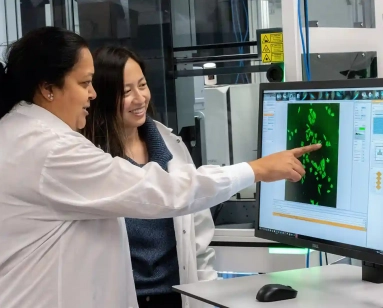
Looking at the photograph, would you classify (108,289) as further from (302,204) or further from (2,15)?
(2,15)

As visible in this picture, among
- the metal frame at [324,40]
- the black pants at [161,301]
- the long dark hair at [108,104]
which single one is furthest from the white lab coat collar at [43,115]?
the metal frame at [324,40]

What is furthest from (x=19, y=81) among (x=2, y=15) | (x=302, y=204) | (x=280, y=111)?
(x=2, y=15)

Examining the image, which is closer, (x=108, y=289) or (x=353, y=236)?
(x=353, y=236)

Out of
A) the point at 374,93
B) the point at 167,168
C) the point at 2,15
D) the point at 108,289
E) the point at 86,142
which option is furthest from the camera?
the point at 2,15

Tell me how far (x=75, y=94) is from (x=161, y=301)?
695mm

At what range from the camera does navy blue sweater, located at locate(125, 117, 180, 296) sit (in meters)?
1.81

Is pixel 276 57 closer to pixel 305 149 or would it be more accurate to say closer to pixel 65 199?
pixel 305 149

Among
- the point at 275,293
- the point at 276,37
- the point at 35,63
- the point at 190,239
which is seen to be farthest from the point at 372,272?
the point at 35,63

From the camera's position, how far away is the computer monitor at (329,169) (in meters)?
1.38

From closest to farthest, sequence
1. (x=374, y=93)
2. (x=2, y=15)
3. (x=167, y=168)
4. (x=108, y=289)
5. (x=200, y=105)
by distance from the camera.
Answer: (x=374, y=93)
(x=108, y=289)
(x=167, y=168)
(x=200, y=105)
(x=2, y=15)

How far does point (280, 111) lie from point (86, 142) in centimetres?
50

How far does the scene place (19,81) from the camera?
5.10 feet

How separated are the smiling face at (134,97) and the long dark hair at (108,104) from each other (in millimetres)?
13

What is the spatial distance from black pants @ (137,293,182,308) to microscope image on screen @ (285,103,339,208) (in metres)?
0.52
